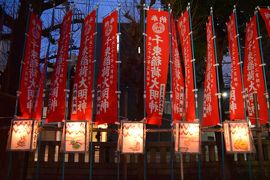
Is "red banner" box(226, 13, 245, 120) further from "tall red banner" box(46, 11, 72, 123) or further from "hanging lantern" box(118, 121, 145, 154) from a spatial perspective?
"tall red banner" box(46, 11, 72, 123)

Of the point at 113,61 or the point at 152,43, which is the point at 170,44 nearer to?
the point at 152,43

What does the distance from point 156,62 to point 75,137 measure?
4.16 metres

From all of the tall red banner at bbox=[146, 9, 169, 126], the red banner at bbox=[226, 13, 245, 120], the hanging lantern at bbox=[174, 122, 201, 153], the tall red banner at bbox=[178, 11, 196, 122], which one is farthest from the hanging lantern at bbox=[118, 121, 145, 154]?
the red banner at bbox=[226, 13, 245, 120]

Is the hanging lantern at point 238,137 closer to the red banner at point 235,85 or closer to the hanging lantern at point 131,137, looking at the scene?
the red banner at point 235,85

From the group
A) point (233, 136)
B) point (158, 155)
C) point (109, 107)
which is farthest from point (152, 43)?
point (158, 155)

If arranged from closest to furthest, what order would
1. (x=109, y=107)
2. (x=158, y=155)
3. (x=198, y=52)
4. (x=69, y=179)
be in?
(x=109, y=107) → (x=69, y=179) → (x=158, y=155) → (x=198, y=52)

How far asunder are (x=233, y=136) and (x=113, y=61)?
17.3 feet

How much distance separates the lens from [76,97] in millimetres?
11461

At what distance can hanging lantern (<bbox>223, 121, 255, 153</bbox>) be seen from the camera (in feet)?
35.6

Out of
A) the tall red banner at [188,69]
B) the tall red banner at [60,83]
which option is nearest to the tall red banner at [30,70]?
the tall red banner at [60,83]

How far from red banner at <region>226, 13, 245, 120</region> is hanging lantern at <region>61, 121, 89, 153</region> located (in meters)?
5.56

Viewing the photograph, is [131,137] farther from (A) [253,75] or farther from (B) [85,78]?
(A) [253,75]

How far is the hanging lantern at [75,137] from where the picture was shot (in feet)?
35.6

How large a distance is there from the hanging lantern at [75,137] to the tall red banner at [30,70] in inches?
68.3
